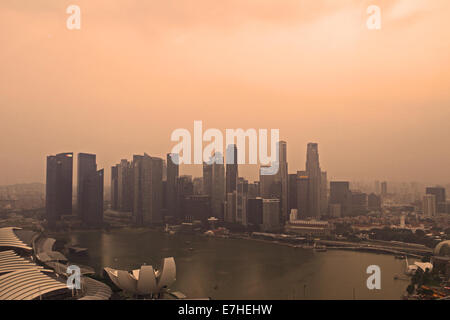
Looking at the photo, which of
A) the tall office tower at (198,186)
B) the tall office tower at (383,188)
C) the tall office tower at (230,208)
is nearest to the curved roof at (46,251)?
the tall office tower at (198,186)

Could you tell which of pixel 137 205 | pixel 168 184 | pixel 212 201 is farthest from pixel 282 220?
pixel 137 205

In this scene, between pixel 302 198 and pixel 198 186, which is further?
pixel 198 186

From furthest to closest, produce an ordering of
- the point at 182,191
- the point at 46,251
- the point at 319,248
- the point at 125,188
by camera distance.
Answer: the point at 182,191 < the point at 125,188 < the point at 319,248 < the point at 46,251

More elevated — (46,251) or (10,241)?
(10,241)

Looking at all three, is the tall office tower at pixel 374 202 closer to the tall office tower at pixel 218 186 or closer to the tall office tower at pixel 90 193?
the tall office tower at pixel 218 186

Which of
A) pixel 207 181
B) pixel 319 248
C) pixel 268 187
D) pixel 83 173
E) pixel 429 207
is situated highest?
pixel 83 173

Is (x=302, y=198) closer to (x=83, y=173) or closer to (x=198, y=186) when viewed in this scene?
(x=198, y=186)

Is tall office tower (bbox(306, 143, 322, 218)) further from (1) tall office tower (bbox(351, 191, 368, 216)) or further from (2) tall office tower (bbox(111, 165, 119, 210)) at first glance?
(2) tall office tower (bbox(111, 165, 119, 210))


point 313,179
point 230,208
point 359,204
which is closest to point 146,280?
Answer: point 313,179
